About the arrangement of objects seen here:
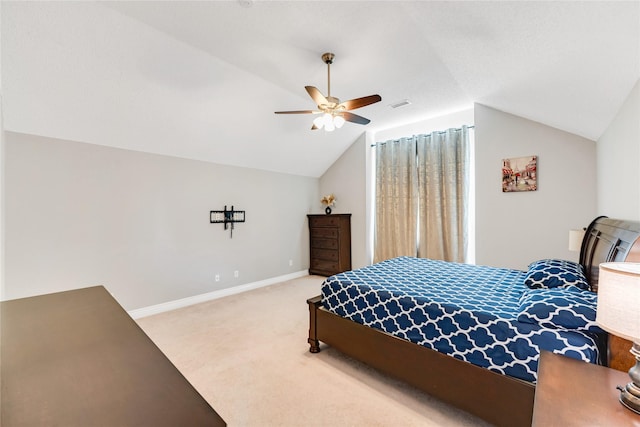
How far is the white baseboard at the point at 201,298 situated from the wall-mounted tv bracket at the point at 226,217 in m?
1.03

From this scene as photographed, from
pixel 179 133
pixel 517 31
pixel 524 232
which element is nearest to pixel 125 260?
pixel 179 133

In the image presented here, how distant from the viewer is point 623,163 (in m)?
1.98

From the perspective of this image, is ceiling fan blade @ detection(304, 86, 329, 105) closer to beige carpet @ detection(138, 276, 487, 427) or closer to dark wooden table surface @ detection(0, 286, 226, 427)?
dark wooden table surface @ detection(0, 286, 226, 427)

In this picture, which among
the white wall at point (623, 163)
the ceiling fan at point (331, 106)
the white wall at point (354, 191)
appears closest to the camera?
the white wall at point (623, 163)

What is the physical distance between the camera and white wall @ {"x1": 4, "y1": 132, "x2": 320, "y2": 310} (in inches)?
107

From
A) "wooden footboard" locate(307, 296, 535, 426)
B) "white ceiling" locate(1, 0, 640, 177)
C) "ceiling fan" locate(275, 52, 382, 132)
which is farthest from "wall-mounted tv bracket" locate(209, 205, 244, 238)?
"wooden footboard" locate(307, 296, 535, 426)

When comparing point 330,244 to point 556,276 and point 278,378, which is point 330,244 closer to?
point 278,378

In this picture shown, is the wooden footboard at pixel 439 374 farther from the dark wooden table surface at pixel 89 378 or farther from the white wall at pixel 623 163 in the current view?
the dark wooden table surface at pixel 89 378

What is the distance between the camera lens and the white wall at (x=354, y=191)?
5.14 meters

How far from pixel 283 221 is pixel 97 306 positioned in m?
3.80

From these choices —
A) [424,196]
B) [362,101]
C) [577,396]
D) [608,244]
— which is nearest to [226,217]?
[362,101]

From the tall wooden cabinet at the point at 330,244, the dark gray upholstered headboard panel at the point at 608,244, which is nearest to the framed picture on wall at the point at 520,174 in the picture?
the dark gray upholstered headboard panel at the point at 608,244

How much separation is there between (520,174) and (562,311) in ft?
8.60

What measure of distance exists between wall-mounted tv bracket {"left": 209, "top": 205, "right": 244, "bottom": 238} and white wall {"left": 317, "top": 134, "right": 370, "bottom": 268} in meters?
2.06
